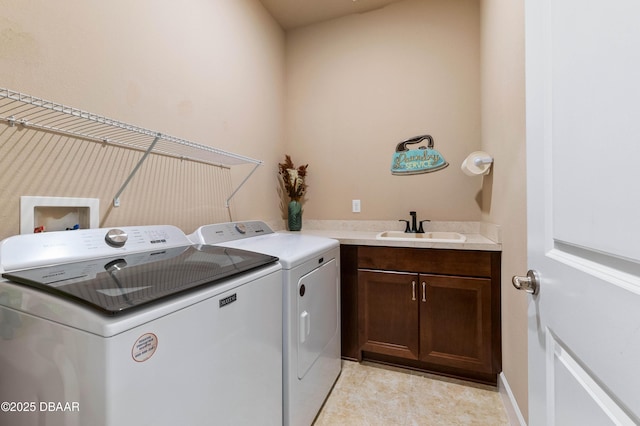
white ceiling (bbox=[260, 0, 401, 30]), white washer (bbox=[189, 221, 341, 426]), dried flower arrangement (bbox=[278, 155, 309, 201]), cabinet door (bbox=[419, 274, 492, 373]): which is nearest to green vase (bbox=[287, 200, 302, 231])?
dried flower arrangement (bbox=[278, 155, 309, 201])

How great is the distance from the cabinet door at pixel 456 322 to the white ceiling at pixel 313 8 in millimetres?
2366

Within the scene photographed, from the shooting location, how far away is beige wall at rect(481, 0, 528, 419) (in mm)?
1249

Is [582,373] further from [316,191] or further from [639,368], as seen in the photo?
[316,191]

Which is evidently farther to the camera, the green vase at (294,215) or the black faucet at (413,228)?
the green vase at (294,215)

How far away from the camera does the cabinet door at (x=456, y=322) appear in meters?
1.68

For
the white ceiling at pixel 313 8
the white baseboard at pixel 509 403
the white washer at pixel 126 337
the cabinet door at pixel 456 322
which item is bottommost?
the white baseboard at pixel 509 403

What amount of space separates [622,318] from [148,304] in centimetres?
88

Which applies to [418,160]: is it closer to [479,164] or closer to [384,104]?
[479,164]

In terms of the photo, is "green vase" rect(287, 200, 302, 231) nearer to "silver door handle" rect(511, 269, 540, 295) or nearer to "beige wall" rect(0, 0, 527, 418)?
"beige wall" rect(0, 0, 527, 418)

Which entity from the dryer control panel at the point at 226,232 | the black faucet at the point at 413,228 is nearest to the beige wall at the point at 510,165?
the black faucet at the point at 413,228

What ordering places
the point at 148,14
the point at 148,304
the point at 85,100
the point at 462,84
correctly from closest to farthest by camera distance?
the point at 148,304, the point at 85,100, the point at 148,14, the point at 462,84

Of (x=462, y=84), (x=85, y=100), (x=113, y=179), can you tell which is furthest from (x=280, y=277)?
(x=462, y=84)

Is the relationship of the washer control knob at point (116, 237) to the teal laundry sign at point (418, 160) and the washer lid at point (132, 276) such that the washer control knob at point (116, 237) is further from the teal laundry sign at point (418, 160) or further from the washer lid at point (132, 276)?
the teal laundry sign at point (418, 160)

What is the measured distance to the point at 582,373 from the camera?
0.49 m
